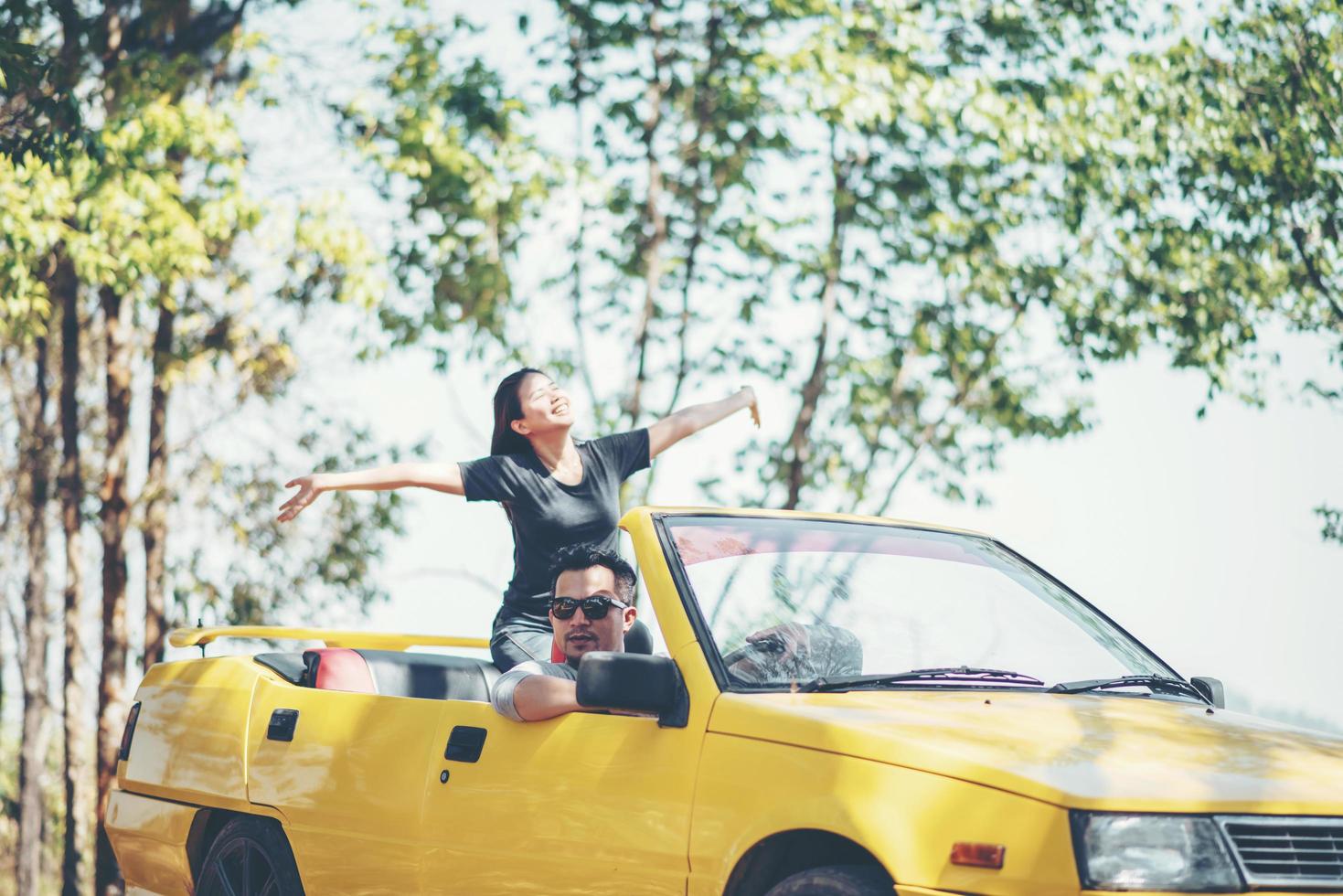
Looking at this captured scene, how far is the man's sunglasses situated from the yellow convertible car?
44 centimetres

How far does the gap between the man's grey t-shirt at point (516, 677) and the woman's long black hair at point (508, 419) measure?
1.42 meters

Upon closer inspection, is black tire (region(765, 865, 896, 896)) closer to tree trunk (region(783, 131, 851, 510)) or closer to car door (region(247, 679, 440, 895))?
car door (region(247, 679, 440, 895))

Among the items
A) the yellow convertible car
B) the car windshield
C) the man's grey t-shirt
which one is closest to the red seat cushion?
the yellow convertible car

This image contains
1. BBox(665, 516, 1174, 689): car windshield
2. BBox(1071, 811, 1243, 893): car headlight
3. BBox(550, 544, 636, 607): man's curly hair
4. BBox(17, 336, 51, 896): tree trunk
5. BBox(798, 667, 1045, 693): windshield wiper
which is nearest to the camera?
BBox(1071, 811, 1243, 893): car headlight

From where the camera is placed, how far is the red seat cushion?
19.1 feet

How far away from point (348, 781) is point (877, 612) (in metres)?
1.77

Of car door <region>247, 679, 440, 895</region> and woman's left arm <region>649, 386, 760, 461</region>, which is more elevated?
woman's left arm <region>649, 386, 760, 461</region>

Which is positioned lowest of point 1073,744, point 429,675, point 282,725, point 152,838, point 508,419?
point 152,838

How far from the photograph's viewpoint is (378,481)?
5.65 m

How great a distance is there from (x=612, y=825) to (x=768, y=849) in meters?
0.49

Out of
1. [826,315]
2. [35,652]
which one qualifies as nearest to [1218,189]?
[826,315]

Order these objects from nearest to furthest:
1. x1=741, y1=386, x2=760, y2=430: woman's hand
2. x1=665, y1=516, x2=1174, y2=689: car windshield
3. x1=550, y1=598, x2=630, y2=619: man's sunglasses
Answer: x1=665, y1=516, x2=1174, y2=689: car windshield
x1=550, y1=598, x2=630, y2=619: man's sunglasses
x1=741, y1=386, x2=760, y2=430: woman's hand

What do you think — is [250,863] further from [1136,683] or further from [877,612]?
[1136,683]

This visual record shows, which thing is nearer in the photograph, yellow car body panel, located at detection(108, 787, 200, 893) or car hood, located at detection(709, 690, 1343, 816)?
car hood, located at detection(709, 690, 1343, 816)
